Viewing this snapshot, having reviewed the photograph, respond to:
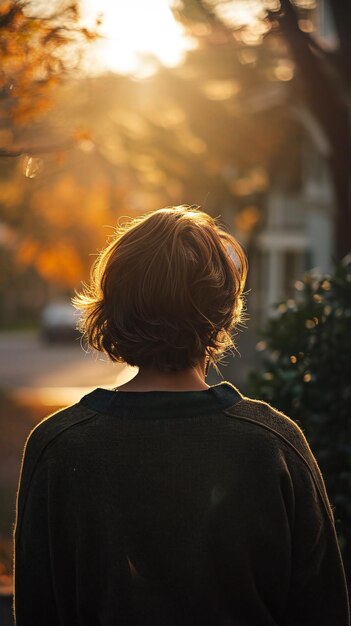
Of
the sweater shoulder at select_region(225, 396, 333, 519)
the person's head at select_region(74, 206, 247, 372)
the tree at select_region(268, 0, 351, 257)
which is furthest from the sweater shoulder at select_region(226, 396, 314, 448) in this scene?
the tree at select_region(268, 0, 351, 257)

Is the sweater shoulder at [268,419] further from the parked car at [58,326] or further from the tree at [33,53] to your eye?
the parked car at [58,326]

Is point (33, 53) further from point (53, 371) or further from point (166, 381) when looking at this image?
point (53, 371)

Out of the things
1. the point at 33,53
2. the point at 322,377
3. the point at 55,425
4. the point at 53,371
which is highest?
the point at 55,425

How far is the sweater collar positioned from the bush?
2397mm

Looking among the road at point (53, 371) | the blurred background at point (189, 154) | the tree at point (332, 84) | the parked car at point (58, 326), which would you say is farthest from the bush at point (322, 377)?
the parked car at point (58, 326)

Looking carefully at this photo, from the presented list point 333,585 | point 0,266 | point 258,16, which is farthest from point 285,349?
point 0,266

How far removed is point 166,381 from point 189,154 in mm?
24208

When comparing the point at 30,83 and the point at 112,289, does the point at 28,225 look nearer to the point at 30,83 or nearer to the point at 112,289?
the point at 30,83

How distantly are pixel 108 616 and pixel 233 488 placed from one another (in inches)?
13.2

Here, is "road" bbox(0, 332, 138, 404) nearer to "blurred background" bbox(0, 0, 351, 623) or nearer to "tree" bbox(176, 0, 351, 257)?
"blurred background" bbox(0, 0, 351, 623)

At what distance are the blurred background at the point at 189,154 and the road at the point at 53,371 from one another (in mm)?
A: 85

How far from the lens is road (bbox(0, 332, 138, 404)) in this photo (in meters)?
22.6

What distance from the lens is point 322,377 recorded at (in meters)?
4.66

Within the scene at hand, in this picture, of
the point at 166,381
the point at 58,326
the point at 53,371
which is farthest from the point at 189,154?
the point at 166,381
